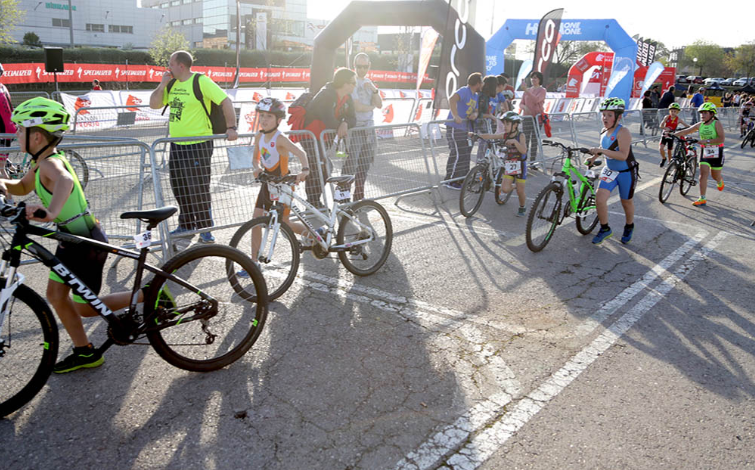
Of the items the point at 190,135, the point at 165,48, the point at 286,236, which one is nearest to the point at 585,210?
the point at 286,236

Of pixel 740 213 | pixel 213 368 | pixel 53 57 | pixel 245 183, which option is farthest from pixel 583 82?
pixel 213 368

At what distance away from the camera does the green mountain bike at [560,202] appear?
6.48 m

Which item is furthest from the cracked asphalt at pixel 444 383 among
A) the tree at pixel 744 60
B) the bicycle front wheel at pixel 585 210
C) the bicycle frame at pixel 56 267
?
the tree at pixel 744 60

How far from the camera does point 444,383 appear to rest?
3617mm

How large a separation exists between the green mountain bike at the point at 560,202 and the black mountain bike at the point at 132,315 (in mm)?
3666

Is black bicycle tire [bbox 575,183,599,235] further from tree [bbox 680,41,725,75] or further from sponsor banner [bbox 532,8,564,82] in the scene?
tree [bbox 680,41,725,75]

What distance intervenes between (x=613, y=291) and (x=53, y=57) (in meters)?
16.8

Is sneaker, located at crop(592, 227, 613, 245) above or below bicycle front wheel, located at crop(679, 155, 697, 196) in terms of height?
below

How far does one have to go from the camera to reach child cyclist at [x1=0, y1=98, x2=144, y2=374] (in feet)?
10.4

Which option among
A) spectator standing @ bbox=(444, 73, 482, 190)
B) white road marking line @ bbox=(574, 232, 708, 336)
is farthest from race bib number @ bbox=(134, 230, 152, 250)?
spectator standing @ bbox=(444, 73, 482, 190)

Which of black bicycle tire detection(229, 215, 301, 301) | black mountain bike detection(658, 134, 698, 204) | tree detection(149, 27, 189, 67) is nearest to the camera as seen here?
black bicycle tire detection(229, 215, 301, 301)

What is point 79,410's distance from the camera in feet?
10.5

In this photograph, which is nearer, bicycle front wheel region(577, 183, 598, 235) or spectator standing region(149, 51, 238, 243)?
spectator standing region(149, 51, 238, 243)

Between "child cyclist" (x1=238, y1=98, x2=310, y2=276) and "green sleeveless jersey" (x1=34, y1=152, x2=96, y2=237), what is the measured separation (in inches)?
65.3
